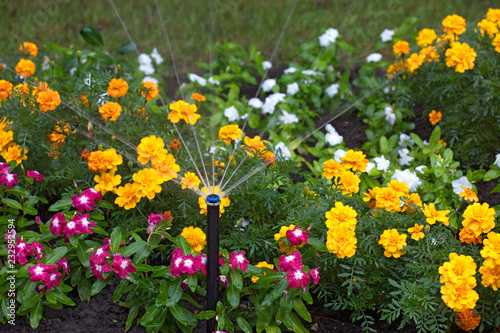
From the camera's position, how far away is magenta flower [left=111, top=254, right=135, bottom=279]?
5.83 feet

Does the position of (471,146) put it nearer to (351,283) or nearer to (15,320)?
(351,283)

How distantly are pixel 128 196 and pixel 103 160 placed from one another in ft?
0.60

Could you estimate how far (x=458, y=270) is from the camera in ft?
5.69

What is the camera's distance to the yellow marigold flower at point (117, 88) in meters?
2.29

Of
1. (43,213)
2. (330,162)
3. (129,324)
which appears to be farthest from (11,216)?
(330,162)

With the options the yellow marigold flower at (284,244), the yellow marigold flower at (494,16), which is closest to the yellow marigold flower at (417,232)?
the yellow marigold flower at (284,244)

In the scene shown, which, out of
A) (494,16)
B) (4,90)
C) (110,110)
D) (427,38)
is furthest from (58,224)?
(494,16)

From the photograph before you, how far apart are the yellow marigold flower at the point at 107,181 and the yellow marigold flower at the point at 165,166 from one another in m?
0.19

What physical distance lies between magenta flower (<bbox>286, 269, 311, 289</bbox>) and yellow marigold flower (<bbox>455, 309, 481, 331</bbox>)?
616 millimetres

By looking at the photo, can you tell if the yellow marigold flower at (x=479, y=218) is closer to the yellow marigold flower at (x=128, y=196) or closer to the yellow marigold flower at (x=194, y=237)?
the yellow marigold flower at (x=194, y=237)

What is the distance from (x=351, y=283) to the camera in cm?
186

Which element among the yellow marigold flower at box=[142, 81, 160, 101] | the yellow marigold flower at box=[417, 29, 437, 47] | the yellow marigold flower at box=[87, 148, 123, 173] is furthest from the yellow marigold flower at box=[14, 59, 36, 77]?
the yellow marigold flower at box=[417, 29, 437, 47]

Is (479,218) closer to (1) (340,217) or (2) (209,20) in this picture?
(1) (340,217)

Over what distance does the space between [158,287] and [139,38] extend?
339 cm
